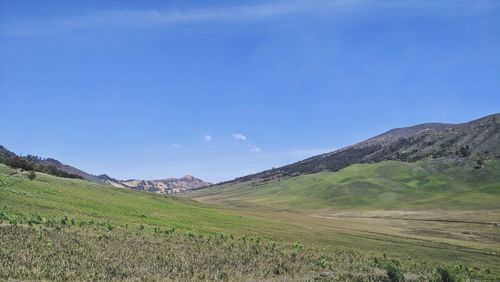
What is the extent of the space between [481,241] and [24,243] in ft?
232

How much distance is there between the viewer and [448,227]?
98.7m

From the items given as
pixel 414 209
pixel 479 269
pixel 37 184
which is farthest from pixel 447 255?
pixel 414 209

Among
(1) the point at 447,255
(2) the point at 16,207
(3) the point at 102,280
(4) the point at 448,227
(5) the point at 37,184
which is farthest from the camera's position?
(4) the point at 448,227

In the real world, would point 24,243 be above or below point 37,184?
below

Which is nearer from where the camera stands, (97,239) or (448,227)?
(97,239)

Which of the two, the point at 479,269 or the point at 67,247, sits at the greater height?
the point at 67,247

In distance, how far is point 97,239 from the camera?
3247 cm

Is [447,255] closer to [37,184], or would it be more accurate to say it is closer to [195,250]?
[195,250]

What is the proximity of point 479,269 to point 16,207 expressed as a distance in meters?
41.9

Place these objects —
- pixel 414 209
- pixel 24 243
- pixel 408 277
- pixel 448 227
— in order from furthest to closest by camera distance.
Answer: pixel 414 209
pixel 448 227
pixel 408 277
pixel 24 243

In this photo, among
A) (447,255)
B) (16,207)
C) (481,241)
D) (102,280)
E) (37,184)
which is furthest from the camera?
(481,241)

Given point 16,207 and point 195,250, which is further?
point 16,207

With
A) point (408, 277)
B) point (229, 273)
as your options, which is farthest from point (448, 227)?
point (229, 273)

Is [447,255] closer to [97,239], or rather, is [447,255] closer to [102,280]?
[97,239]
